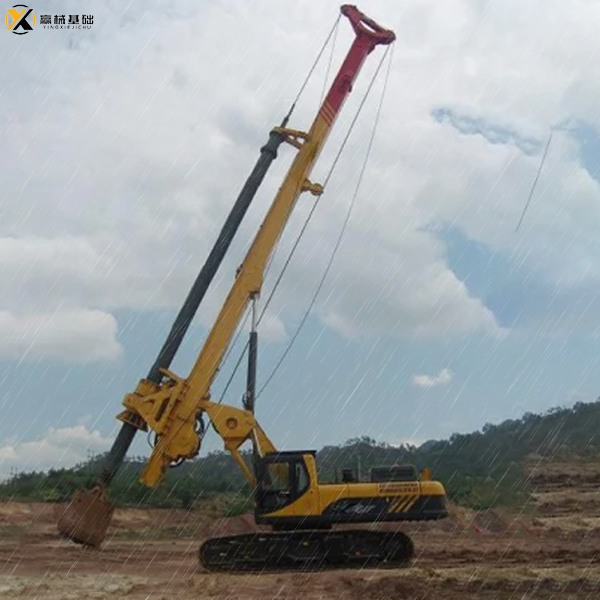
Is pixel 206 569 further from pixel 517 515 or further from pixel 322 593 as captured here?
pixel 517 515

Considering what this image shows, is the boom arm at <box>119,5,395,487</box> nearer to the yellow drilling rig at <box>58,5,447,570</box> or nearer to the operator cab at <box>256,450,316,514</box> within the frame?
the yellow drilling rig at <box>58,5,447,570</box>

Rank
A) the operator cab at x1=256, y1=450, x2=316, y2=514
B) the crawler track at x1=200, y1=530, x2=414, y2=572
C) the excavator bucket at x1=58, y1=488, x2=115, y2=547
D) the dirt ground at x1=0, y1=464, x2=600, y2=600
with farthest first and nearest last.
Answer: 1. the crawler track at x1=200, y1=530, x2=414, y2=572
2. the excavator bucket at x1=58, y1=488, x2=115, y2=547
3. the operator cab at x1=256, y1=450, x2=316, y2=514
4. the dirt ground at x1=0, y1=464, x2=600, y2=600

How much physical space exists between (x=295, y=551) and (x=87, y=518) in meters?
4.00

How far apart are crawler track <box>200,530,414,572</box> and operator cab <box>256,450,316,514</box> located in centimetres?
82

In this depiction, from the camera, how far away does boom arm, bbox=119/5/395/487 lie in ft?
54.4

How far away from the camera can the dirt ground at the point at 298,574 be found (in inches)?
534

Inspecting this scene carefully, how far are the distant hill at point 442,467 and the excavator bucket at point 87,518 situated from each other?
2754mm

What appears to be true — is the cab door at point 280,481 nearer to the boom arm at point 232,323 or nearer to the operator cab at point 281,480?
the operator cab at point 281,480

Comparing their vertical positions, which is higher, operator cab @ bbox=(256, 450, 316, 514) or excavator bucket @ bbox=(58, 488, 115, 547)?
operator cab @ bbox=(256, 450, 316, 514)

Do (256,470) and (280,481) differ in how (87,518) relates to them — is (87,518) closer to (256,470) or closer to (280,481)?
(256,470)

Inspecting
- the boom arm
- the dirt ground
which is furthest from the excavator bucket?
the boom arm

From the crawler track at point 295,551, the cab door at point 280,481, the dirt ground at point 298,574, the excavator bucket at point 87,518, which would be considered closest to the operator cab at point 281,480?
the cab door at point 280,481

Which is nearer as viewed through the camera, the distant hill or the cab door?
the cab door

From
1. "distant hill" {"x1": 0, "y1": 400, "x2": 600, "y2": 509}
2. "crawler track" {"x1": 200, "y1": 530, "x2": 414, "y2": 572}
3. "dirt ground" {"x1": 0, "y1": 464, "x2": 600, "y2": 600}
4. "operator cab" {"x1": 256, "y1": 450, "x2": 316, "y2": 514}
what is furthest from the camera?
"distant hill" {"x1": 0, "y1": 400, "x2": 600, "y2": 509}
